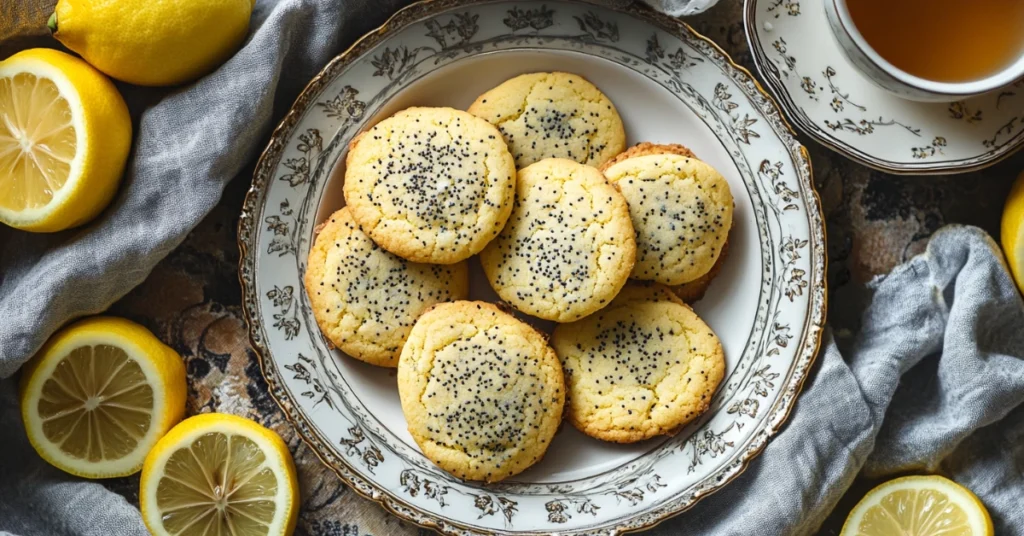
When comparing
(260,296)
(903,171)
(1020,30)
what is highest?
(1020,30)

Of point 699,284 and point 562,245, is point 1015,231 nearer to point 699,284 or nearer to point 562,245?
point 699,284

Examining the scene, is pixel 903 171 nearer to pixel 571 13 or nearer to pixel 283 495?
pixel 571 13

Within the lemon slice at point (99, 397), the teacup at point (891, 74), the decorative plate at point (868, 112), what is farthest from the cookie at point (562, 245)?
the lemon slice at point (99, 397)

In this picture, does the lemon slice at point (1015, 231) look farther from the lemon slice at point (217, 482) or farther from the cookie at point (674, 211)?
the lemon slice at point (217, 482)

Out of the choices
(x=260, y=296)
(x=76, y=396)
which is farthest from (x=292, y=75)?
(x=76, y=396)

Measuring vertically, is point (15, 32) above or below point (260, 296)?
above

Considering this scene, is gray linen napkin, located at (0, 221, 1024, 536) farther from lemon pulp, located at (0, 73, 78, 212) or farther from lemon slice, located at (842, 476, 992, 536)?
lemon pulp, located at (0, 73, 78, 212)

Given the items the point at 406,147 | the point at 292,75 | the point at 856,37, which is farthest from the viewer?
the point at 292,75
